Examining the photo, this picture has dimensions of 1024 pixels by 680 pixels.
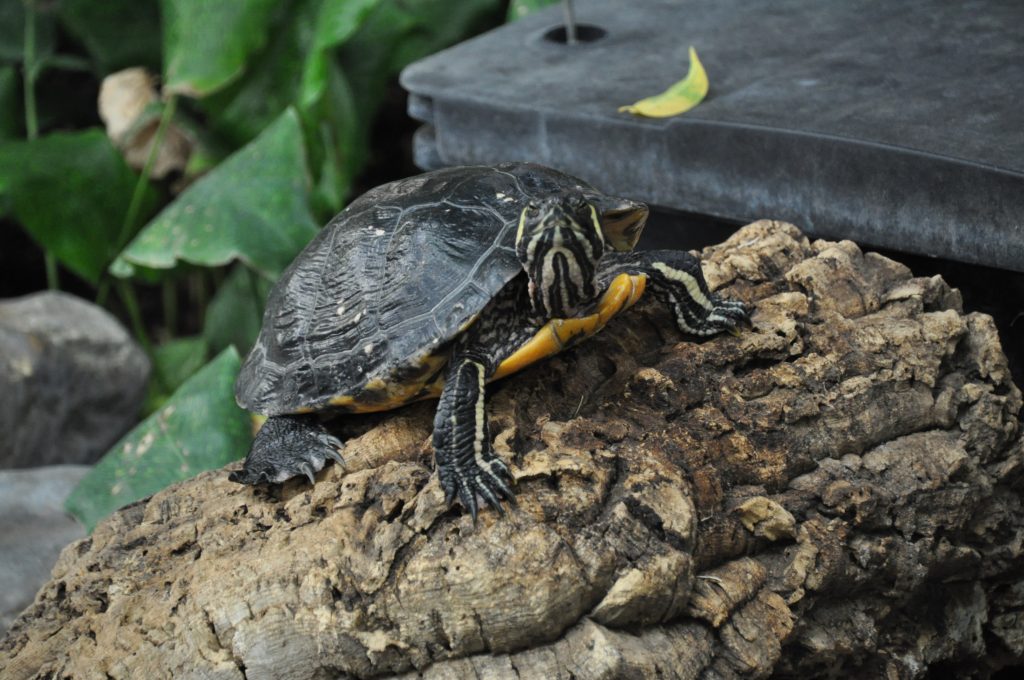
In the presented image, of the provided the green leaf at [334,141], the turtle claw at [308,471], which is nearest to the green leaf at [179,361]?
the green leaf at [334,141]

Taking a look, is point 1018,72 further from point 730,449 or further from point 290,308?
point 290,308

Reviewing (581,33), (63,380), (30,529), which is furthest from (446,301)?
(63,380)

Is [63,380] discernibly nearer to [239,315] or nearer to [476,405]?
[239,315]

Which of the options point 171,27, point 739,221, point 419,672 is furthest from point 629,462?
point 171,27

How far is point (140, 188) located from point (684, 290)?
2.98m

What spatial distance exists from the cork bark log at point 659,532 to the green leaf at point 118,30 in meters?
3.52

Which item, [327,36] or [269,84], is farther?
[269,84]

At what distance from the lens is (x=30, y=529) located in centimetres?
349

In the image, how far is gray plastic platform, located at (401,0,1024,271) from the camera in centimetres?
286

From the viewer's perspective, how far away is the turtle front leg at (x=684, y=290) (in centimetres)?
245

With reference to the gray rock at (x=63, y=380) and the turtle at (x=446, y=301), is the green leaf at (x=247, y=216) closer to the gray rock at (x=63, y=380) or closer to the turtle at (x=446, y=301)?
the gray rock at (x=63, y=380)

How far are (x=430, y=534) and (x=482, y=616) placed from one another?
204mm

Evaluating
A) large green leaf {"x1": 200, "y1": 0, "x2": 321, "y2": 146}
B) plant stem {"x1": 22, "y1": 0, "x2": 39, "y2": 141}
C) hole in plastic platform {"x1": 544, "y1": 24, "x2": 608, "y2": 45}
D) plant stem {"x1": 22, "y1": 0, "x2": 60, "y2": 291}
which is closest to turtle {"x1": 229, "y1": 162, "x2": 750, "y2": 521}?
hole in plastic platform {"x1": 544, "y1": 24, "x2": 608, "y2": 45}

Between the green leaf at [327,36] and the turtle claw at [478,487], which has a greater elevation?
the green leaf at [327,36]
